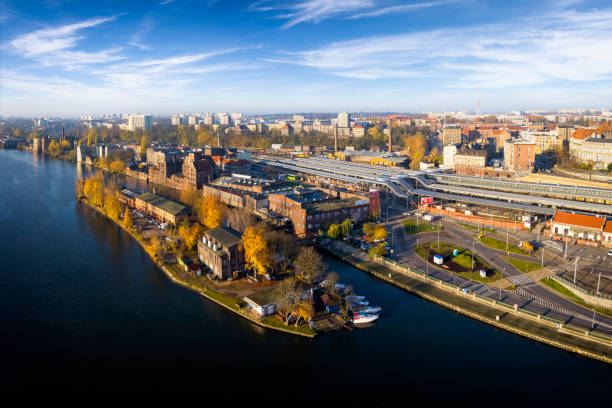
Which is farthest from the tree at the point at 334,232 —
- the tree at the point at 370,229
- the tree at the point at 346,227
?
the tree at the point at 370,229

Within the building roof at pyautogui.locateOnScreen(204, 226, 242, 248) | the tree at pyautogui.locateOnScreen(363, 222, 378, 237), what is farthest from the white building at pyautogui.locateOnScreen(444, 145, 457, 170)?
the building roof at pyautogui.locateOnScreen(204, 226, 242, 248)

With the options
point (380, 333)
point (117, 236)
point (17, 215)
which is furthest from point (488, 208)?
point (17, 215)

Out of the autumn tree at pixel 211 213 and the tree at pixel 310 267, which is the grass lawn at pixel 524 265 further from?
the autumn tree at pixel 211 213

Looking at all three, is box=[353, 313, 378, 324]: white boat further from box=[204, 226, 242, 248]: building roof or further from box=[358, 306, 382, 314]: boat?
box=[204, 226, 242, 248]: building roof

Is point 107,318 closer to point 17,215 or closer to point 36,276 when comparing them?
point 36,276

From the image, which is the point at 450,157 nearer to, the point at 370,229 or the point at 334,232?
the point at 370,229

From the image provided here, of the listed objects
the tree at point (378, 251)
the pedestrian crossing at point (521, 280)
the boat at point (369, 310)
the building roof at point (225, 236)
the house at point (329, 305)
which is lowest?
the boat at point (369, 310)
